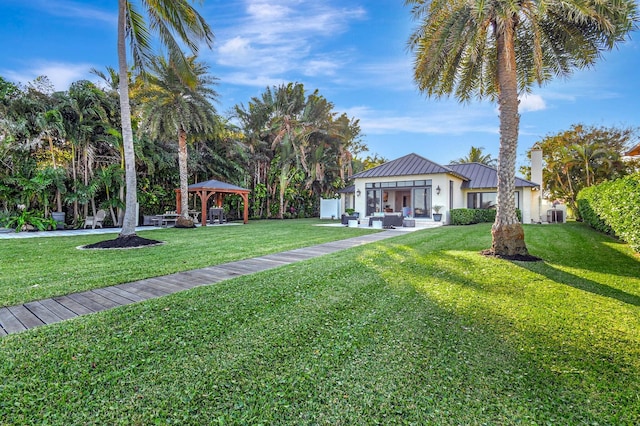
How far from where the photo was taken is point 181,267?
19.2ft

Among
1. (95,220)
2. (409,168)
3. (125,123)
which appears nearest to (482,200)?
(409,168)

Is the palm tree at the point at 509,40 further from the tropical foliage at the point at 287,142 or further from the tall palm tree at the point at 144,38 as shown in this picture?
the tropical foliage at the point at 287,142

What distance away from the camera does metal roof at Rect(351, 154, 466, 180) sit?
18.2 m

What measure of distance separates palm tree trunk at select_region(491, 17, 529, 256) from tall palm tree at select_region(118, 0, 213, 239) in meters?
8.90

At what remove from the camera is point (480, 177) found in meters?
20.3

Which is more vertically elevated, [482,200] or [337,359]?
[482,200]

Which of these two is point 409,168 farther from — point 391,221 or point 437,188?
point 391,221

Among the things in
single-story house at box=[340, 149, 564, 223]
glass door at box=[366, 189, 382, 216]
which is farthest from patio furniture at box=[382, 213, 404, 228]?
glass door at box=[366, 189, 382, 216]

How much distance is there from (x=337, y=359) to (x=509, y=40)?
7.87 meters

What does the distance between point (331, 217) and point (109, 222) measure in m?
15.4

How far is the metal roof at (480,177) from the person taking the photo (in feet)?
60.5

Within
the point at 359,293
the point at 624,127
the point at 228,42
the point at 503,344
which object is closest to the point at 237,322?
the point at 359,293

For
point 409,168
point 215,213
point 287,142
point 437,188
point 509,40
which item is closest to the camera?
point 509,40

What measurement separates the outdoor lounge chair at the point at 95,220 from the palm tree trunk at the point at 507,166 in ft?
52.9
